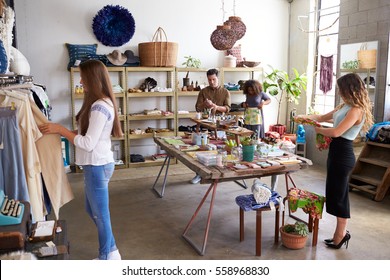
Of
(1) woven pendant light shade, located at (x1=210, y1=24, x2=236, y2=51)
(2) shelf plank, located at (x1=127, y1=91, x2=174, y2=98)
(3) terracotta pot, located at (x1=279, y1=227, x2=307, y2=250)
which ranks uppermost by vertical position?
(1) woven pendant light shade, located at (x1=210, y1=24, x2=236, y2=51)

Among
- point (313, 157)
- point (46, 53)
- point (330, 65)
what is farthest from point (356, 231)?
point (46, 53)

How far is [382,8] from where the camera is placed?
18.0 ft

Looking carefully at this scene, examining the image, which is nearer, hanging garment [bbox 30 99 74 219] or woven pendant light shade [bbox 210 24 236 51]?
hanging garment [bbox 30 99 74 219]

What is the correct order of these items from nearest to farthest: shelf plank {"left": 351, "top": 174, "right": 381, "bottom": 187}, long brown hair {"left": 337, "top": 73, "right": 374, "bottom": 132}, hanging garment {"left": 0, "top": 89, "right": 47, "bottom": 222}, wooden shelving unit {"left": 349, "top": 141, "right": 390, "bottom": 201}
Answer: hanging garment {"left": 0, "top": 89, "right": 47, "bottom": 222}
long brown hair {"left": 337, "top": 73, "right": 374, "bottom": 132}
wooden shelving unit {"left": 349, "top": 141, "right": 390, "bottom": 201}
shelf plank {"left": 351, "top": 174, "right": 381, "bottom": 187}

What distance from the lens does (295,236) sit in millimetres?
3459

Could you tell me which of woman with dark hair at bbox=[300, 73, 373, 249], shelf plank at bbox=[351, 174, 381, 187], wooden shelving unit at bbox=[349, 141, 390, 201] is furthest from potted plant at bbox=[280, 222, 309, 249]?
shelf plank at bbox=[351, 174, 381, 187]

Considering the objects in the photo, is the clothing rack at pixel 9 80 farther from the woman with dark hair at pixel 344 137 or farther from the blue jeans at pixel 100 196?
the woman with dark hair at pixel 344 137

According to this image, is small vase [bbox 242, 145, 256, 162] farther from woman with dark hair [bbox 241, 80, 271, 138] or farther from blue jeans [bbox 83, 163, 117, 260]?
woman with dark hair [bbox 241, 80, 271, 138]

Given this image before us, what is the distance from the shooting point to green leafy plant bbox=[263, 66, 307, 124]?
7195mm

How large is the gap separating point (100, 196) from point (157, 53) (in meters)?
3.88

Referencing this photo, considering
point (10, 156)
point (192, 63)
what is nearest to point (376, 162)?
point (192, 63)

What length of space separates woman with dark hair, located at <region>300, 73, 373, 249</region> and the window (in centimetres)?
370

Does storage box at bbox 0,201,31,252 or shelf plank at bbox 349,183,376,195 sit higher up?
storage box at bbox 0,201,31,252

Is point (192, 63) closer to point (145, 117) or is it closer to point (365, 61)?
point (145, 117)
